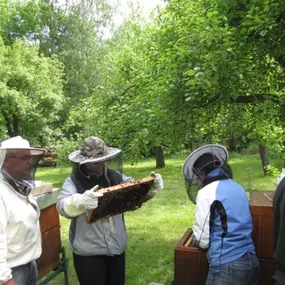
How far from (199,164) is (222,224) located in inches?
20.8

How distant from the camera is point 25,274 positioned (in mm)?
2189

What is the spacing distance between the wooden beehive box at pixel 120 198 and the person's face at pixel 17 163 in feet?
1.80

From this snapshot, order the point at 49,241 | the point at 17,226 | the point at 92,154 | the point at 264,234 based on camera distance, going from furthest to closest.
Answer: the point at 49,241 → the point at 264,234 → the point at 92,154 → the point at 17,226

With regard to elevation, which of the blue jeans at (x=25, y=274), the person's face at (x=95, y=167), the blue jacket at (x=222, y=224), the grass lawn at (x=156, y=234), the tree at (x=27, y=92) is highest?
the tree at (x=27, y=92)

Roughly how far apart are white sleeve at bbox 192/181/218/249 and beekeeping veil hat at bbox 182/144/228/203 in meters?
0.24

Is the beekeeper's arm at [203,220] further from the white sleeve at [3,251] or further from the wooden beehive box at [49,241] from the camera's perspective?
the wooden beehive box at [49,241]

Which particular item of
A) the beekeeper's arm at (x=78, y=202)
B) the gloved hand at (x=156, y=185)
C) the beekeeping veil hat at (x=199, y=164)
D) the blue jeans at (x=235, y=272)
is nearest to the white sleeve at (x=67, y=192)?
the beekeeper's arm at (x=78, y=202)

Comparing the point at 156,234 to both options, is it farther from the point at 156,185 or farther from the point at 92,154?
the point at 92,154

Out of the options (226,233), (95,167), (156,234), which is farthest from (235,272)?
(156,234)

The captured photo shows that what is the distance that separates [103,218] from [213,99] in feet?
6.94

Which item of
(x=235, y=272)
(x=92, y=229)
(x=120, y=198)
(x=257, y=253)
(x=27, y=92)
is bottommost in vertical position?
(x=257, y=253)

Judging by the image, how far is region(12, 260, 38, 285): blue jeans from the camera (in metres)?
2.12

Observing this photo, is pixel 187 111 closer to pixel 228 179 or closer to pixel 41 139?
pixel 228 179

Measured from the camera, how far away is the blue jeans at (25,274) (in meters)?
2.12
